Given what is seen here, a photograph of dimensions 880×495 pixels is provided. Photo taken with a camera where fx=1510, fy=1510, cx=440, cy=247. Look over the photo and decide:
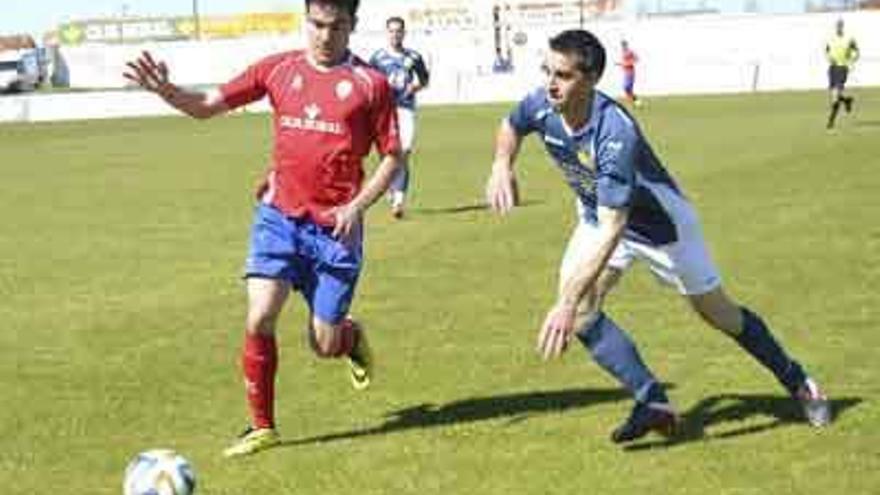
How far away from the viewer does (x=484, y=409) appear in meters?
8.12

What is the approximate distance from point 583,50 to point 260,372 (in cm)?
224

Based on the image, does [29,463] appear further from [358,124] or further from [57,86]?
[57,86]

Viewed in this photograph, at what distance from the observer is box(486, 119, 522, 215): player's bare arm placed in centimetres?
676

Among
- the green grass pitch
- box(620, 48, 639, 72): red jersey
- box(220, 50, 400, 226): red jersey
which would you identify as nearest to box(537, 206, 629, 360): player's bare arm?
the green grass pitch

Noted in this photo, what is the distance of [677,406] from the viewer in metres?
7.96

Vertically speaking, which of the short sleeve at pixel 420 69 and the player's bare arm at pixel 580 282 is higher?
the player's bare arm at pixel 580 282

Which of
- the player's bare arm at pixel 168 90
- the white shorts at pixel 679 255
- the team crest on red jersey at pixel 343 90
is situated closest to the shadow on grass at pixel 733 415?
the white shorts at pixel 679 255

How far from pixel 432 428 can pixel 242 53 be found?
231 feet

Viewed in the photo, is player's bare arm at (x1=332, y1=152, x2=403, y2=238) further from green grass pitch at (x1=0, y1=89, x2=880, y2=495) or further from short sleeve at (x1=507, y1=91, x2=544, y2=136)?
green grass pitch at (x1=0, y1=89, x2=880, y2=495)

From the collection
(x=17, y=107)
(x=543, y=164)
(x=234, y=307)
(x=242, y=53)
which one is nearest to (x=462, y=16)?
(x=242, y=53)

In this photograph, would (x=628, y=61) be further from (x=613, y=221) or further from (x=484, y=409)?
(x=613, y=221)

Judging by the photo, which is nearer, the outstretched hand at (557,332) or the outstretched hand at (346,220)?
the outstretched hand at (557,332)

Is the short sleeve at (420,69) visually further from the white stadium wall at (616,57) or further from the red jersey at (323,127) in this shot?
the white stadium wall at (616,57)

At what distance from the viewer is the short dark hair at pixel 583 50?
6.43m
